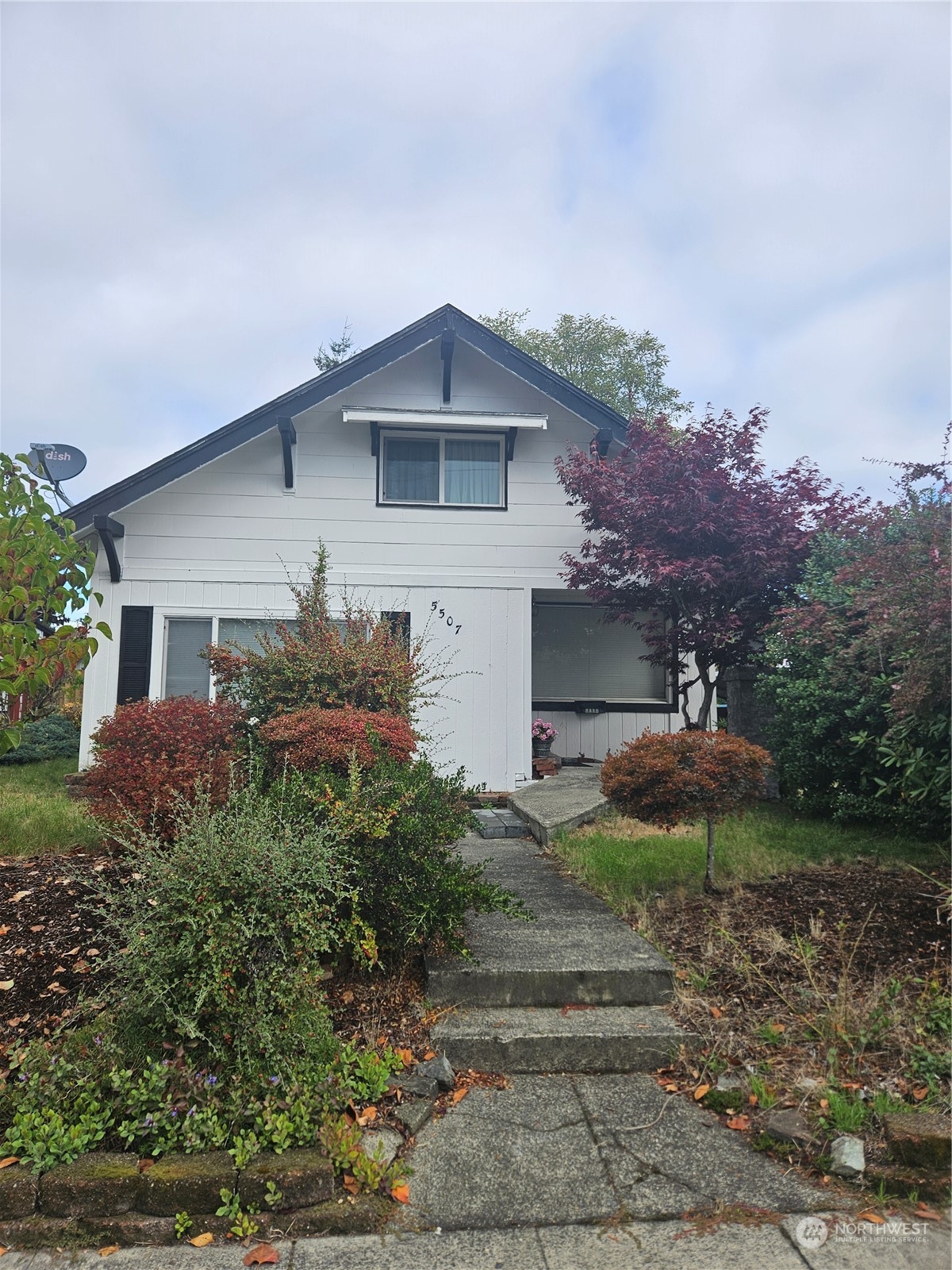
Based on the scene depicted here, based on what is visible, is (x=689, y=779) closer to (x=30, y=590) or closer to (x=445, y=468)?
(x=30, y=590)

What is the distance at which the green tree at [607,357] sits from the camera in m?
24.3

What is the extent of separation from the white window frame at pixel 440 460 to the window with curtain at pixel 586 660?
2.12 meters

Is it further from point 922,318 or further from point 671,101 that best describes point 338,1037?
point 671,101

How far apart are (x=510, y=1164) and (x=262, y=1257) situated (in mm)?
864

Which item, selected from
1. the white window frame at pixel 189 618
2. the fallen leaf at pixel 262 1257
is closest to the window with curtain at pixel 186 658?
the white window frame at pixel 189 618

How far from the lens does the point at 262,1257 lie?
242 cm

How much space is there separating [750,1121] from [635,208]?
8.70 m

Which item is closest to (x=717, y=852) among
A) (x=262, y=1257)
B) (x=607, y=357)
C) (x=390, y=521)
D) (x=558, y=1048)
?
(x=558, y=1048)

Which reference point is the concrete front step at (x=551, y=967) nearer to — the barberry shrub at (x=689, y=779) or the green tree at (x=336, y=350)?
the barberry shrub at (x=689, y=779)

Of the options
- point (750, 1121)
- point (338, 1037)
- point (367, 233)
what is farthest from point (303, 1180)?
point (367, 233)

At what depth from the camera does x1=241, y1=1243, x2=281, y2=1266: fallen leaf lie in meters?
2.41

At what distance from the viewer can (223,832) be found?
11.4ft

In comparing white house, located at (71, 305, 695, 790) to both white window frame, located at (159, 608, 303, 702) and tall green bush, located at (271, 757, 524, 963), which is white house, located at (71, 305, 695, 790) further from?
tall green bush, located at (271, 757, 524, 963)

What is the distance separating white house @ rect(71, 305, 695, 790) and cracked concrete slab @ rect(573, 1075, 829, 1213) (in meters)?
6.50
